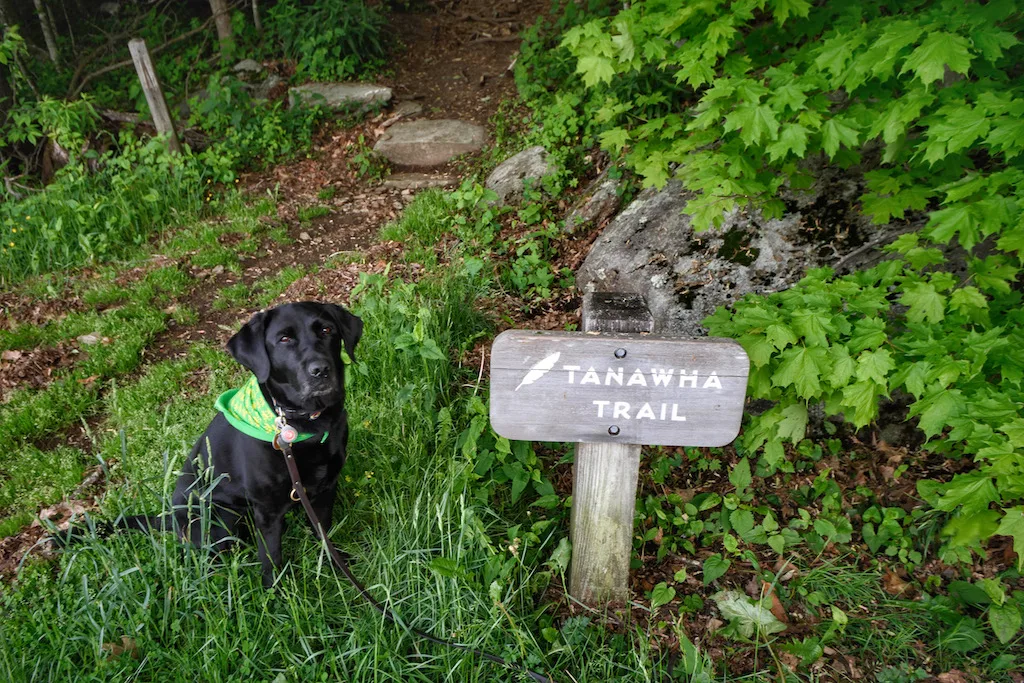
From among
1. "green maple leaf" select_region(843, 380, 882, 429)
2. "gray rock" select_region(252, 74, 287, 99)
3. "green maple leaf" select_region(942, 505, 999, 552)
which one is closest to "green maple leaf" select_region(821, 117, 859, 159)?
"green maple leaf" select_region(843, 380, 882, 429)

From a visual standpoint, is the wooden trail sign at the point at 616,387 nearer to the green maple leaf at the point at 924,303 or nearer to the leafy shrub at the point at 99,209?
the green maple leaf at the point at 924,303

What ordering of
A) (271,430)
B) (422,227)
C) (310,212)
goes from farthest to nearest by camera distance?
(310,212)
(422,227)
(271,430)

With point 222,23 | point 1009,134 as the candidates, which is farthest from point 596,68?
point 222,23

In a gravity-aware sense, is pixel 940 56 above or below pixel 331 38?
below

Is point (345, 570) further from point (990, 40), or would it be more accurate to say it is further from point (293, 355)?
point (990, 40)

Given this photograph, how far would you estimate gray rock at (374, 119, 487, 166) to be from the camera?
7891mm

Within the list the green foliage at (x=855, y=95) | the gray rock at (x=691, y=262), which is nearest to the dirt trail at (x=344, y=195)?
the gray rock at (x=691, y=262)

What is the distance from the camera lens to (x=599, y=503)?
248 centimetres

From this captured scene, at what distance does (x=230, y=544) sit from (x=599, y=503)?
1.81 meters

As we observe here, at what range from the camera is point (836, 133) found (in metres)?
2.66

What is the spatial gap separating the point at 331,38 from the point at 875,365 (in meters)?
8.88

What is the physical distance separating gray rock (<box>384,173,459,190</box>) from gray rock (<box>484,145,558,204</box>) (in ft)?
3.56

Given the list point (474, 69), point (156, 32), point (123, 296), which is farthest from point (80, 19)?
point (123, 296)

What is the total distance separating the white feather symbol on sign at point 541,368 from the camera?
203 centimetres
